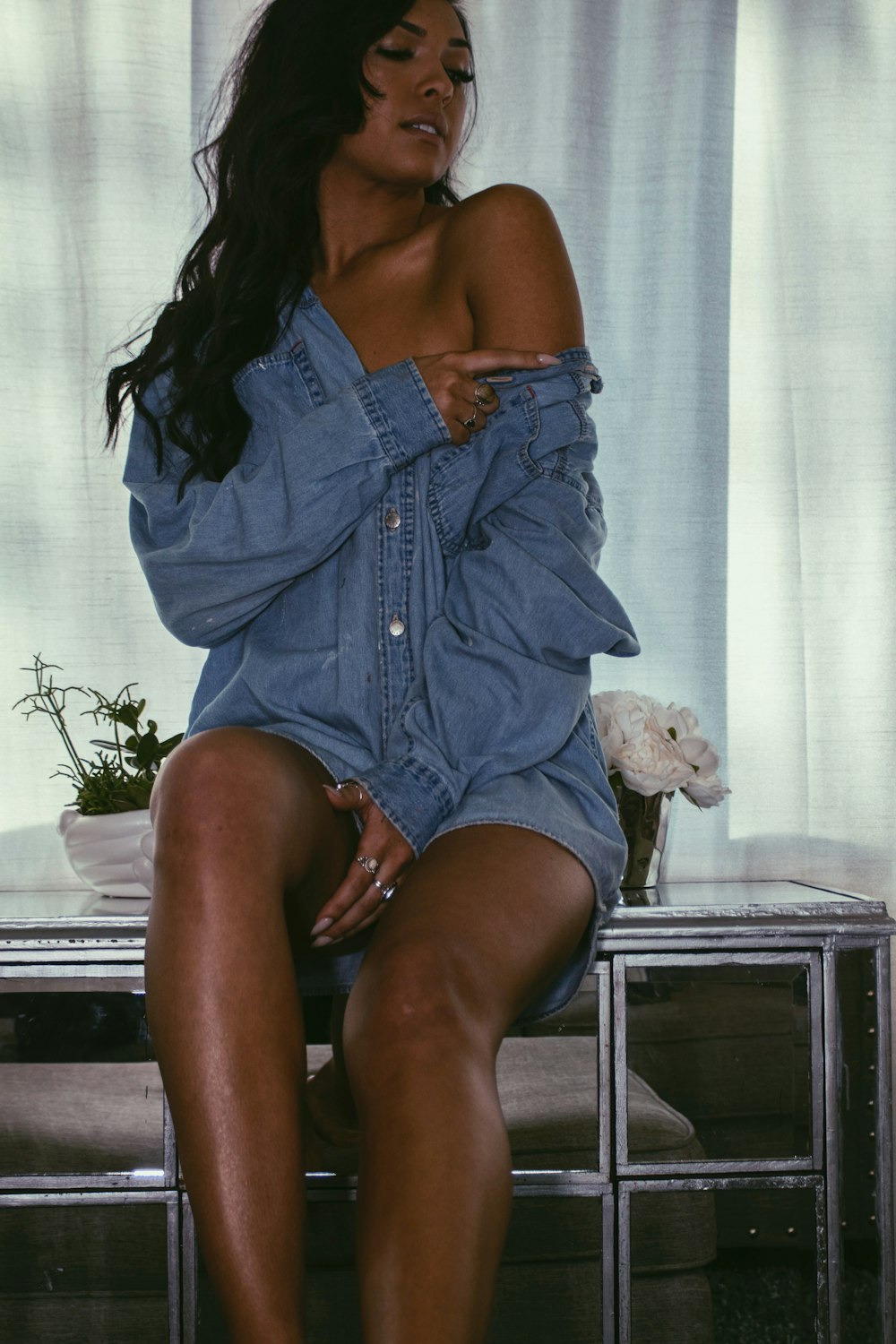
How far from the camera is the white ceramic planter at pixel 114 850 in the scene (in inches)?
56.3

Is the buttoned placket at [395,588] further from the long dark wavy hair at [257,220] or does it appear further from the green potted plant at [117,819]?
the green potted plant at [117,819]

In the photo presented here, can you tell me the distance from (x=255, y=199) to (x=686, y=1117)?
91 centimetres

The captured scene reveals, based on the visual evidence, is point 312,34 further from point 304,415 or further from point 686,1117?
point 686,1117

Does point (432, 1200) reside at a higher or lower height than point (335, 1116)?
higher

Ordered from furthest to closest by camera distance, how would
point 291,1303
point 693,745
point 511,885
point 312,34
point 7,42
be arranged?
point 7,42 → point 693,745 → point 312,34 → point 511,885 → point 291,1303

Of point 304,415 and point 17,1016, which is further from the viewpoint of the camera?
point 17,1016

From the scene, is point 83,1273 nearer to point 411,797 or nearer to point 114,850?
point 114,850

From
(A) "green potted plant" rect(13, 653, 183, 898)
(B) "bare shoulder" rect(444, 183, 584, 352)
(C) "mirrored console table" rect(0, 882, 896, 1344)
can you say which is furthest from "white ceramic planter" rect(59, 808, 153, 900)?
(B) "bare shoulder" rect(444, 183, 584, 352)

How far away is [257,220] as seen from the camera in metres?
1.25

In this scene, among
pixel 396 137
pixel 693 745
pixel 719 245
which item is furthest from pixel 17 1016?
pixel 719 245

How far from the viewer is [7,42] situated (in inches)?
69.7

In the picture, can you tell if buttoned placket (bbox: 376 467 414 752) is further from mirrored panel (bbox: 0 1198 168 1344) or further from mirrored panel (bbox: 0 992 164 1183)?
mirrored panel (bbox: 0 1198 168 1344)

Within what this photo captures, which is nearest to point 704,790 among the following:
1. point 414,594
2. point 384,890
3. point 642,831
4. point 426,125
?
point 642,831

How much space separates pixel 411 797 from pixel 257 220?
1.92ft
